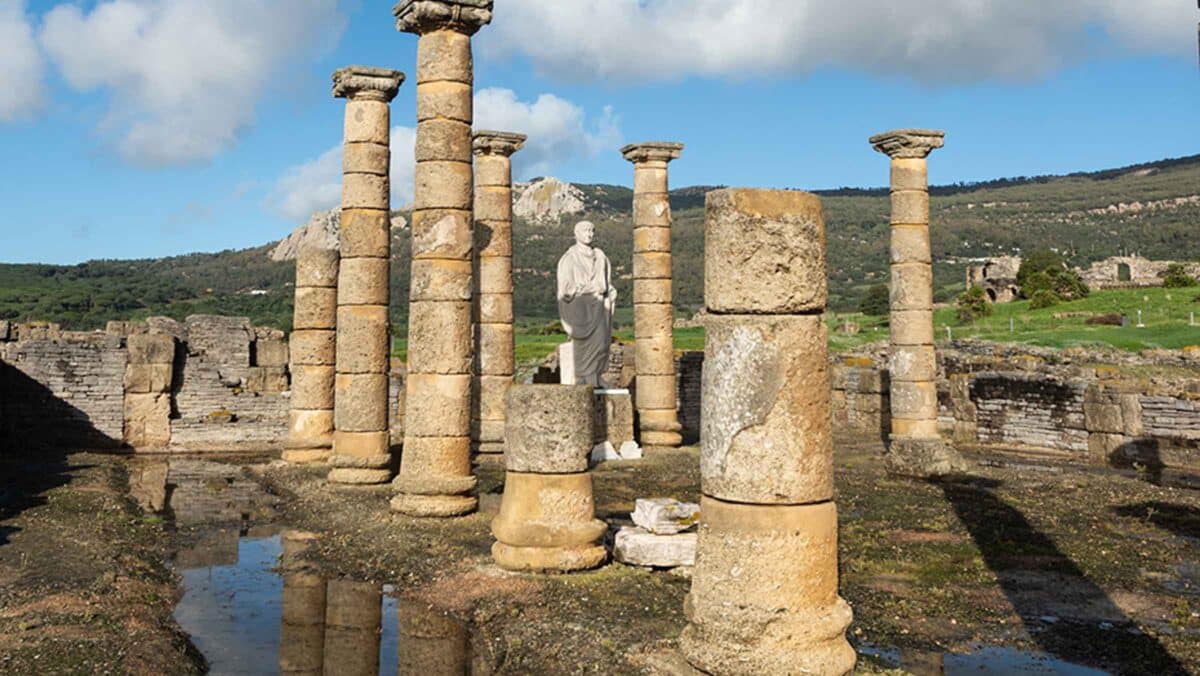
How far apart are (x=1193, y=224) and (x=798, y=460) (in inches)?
3268

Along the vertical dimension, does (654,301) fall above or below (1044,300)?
below

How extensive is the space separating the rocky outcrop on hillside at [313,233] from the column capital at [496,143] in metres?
62.0

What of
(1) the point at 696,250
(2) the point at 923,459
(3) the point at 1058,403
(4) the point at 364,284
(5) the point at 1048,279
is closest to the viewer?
(4) the point at 364,284

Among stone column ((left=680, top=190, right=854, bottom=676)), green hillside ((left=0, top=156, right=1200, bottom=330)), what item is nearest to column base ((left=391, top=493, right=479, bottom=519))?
stone column ((left=680, top=190, right=854, bottom=676))

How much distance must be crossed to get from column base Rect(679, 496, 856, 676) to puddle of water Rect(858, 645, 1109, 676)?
1.07m

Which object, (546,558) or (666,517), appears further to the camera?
(666,517)

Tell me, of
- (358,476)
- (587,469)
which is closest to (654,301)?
(358,476)

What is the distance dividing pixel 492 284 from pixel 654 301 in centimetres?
325

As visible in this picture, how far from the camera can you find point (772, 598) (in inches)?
213

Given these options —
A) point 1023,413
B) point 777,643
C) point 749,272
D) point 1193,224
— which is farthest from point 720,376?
point 1193,224

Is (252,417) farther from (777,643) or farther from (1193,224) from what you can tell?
(1193,224)

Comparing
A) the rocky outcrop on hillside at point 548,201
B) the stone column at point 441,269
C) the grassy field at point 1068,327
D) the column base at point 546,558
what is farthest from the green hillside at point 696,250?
the column base at point 546,558

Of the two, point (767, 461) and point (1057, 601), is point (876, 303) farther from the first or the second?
point (767, 461)

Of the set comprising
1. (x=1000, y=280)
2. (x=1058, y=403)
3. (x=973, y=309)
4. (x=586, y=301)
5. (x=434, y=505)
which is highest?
(x=1000, y=280)
